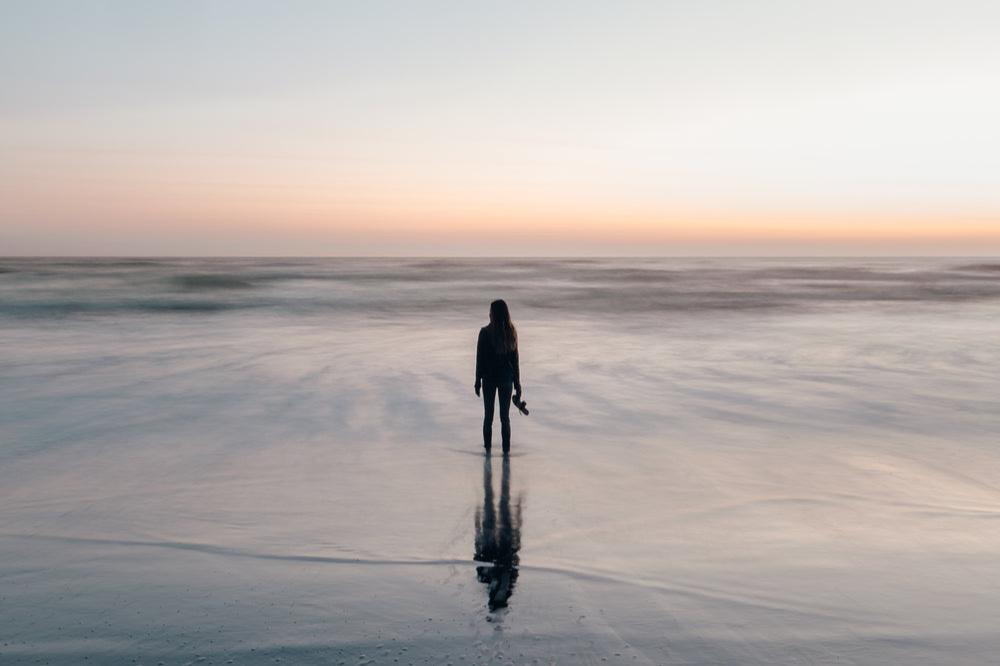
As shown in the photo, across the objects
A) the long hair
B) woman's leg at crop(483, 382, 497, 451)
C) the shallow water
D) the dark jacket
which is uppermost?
the long hair

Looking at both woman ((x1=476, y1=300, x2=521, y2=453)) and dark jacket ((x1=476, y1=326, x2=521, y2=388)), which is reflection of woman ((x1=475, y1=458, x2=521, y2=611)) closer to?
woman ((x1=476, y1=300, x2=521, y2=453))

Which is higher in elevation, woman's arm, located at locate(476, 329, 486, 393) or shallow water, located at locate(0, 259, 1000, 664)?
woman's arm, located at locate(476, 329, 486, 393)

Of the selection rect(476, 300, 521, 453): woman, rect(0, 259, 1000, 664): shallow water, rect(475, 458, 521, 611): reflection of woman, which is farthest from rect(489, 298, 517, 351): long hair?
rect(475, 458, 521, 611): reflection of woman

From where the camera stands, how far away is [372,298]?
2007 inches

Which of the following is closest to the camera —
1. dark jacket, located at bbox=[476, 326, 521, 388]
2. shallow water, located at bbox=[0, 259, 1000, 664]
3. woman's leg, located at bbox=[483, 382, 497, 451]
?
shallow water, located at bbox=[0, 259, 1000, 664]

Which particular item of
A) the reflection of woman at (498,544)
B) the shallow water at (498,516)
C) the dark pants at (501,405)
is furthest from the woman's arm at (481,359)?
the reflection of woman at (498,544)

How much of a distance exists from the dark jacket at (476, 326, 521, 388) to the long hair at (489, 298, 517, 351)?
0.16ft

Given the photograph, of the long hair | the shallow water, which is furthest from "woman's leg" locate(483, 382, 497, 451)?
the long hair

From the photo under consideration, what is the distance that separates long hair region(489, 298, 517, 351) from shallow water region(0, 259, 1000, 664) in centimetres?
131

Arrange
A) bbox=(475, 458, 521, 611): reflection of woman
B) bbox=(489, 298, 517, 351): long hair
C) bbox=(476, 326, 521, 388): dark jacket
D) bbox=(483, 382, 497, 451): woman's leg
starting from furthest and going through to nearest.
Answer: bbox=(483, 382, 497, 451): woman's leg, bbox=(476, 326, 521, 388): dark jacket, bbox=(489, 298, 517, 351): long hair, bbox=(475, 458, 521, 611): reflection of woman

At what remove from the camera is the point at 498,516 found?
23.0 feet

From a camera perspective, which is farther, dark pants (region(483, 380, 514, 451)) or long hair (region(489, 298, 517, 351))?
dark pants (region(483, 380, 514, 451))

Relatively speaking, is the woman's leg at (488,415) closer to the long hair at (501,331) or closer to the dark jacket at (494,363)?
the dark jacket at (494,363)

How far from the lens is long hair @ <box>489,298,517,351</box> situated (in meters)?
9.25
